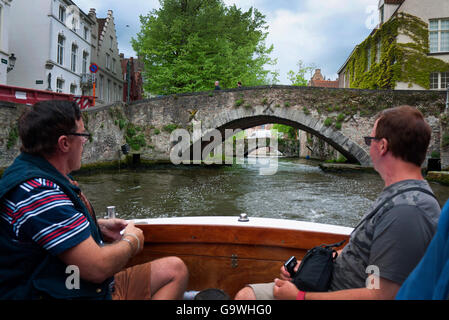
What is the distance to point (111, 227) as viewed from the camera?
1.32 meters

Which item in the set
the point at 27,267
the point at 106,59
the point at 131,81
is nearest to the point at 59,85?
the point at 106,59

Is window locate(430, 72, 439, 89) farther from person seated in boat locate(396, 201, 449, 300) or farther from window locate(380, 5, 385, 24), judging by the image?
person seated in boat locate(396, 201, 449, 300)

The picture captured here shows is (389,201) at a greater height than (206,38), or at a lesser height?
lesser

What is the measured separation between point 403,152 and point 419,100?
1081 centimetres

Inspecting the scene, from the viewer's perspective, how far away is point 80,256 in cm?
83

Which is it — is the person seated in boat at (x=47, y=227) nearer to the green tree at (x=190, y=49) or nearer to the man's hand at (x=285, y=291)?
the man's hand at (x=285, y=291)

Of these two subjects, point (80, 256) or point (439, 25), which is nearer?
point (80, 256)

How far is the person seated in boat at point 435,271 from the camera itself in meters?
0.53

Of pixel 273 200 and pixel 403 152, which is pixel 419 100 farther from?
pixel 403 152

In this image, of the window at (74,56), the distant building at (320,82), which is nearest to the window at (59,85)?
the window at (74,56)

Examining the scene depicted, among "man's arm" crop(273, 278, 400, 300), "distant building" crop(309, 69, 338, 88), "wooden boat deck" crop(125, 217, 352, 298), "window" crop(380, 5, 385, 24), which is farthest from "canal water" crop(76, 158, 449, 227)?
"distant building" crop(309, 69, 338, 88)

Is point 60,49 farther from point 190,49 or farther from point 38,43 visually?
point 190,49

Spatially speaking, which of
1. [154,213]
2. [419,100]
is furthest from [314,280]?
[419,100]

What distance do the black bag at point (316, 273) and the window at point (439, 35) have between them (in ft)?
51.2
